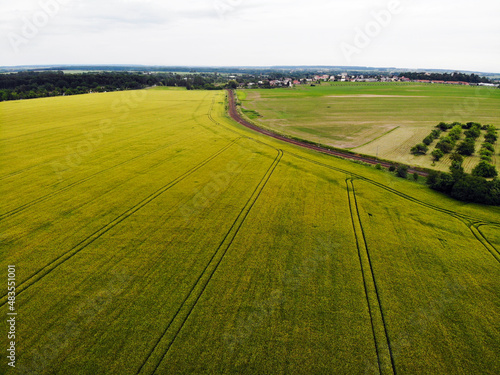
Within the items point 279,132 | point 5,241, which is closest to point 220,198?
Answer: point 5,241

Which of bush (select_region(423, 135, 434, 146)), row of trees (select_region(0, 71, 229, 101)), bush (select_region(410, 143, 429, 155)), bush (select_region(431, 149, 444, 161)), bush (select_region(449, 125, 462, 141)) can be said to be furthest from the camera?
row of trees (select_region(0, 71, 229, 101))

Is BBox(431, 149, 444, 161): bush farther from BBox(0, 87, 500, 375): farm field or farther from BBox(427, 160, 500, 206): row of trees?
BBox(0, 87, 500, 375): farm field

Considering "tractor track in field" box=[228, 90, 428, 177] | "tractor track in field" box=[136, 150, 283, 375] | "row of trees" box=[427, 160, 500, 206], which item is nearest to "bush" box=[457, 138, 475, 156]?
"tractor track in field" box=[228, 90, 428, 177]

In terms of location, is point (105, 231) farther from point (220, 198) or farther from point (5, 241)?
point (220, 198)

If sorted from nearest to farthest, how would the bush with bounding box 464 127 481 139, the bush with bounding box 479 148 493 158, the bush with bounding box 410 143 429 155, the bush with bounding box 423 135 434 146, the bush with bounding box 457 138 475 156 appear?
the bush with bounding box 479 148 493 158, the bush with bounding box 457 138 475 156, the bush with bounding box 410 143 429 155, the bush with bounding box 423 135 434 146, the bush with bounding box 464 127 481 139

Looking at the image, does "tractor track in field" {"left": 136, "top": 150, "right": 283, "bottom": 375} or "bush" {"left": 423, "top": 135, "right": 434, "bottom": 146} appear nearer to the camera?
"tractor track in field" {"left": 136, "top": 150, "right": 283, "bottom": 375}

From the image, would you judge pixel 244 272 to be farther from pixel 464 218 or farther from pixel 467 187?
pixel 467 187
